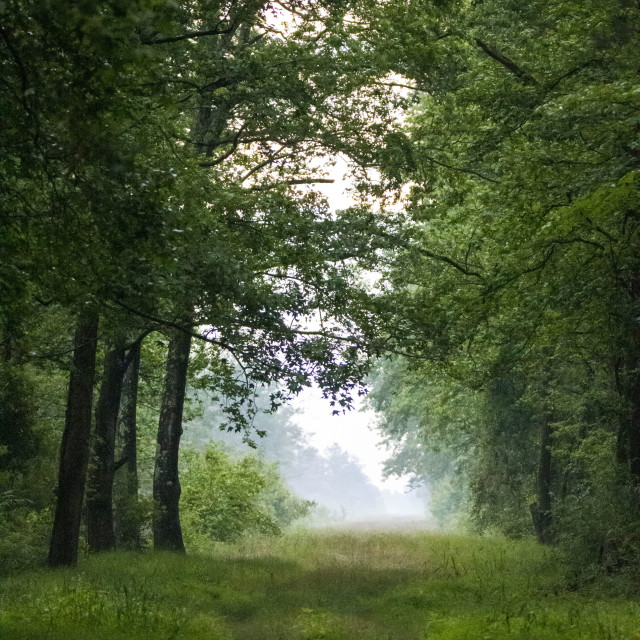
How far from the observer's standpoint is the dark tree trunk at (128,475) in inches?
673

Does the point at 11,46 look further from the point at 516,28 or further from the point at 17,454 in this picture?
the point at 17,454

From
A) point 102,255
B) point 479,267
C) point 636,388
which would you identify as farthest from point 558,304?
point 102,255

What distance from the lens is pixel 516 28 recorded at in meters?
13.8

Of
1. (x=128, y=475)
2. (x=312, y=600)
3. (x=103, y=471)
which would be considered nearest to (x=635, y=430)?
(x=312, y=600)

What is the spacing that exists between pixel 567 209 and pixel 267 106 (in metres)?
5.06

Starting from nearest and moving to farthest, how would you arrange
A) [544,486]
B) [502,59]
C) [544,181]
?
[544,181] → [502,59] → [544,486]

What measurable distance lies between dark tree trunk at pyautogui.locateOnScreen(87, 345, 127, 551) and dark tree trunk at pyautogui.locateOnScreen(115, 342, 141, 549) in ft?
2.05

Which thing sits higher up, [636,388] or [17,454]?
[636,388]

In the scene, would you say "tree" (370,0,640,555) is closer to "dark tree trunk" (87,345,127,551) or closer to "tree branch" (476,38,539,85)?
"tree branch" (476,38,539,85)

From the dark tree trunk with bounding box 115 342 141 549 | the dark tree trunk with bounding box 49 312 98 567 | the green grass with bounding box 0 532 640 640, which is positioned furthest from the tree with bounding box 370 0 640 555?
the dark tree trunk with bounding box 115 342 141 549

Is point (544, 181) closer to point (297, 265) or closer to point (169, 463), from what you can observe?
point (297, 265)

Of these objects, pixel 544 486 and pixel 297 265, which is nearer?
pixel 297 265

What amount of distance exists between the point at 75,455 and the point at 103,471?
2.93 metres

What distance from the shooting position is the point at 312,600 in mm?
11539
